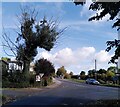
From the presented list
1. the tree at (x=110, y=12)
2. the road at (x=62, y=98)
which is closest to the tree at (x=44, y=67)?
the road at (x=62, y=98)

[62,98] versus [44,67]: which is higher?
[44,67]

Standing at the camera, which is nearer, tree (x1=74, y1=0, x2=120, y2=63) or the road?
tree (x1=74, y1=0, x2=120, y2=63)

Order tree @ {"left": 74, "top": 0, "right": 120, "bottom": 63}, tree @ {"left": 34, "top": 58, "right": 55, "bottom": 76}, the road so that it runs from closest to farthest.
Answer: tree @ {"left": 74, "top": 0, "right": 120, "bottom": 63} < the road < tree @ {"left": 34, "top": 58, "right": 55, "bottom": 76}

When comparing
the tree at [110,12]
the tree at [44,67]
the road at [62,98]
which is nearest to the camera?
the tree at [110,12]

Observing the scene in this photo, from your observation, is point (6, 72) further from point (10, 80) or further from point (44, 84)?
point (44, 84)

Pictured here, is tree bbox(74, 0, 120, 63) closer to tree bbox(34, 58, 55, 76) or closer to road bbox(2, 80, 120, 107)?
road bbox(2, 80, 120, 107)

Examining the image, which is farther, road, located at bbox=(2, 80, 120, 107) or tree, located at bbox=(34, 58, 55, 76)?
tree, located at bbox=(34, 58, 55, 76)

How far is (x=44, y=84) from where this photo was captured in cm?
5766

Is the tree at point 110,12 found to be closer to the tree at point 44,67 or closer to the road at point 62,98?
the road at point 62,98

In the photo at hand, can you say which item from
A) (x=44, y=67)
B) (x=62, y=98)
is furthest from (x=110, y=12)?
(x=44, y=67)

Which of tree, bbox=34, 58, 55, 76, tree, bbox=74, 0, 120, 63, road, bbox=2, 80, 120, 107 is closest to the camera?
tree, bbox=74, 0, 120, 63

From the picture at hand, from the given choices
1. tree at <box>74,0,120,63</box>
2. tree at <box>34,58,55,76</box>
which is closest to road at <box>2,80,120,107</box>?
tree at <box>74,0,120,63</box>

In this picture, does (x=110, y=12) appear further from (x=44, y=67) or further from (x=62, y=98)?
(x=44, y=67)

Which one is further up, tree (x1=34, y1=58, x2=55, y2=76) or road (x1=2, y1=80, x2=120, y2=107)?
tree (x1=34, y1=58, x2=55, y2=76)
